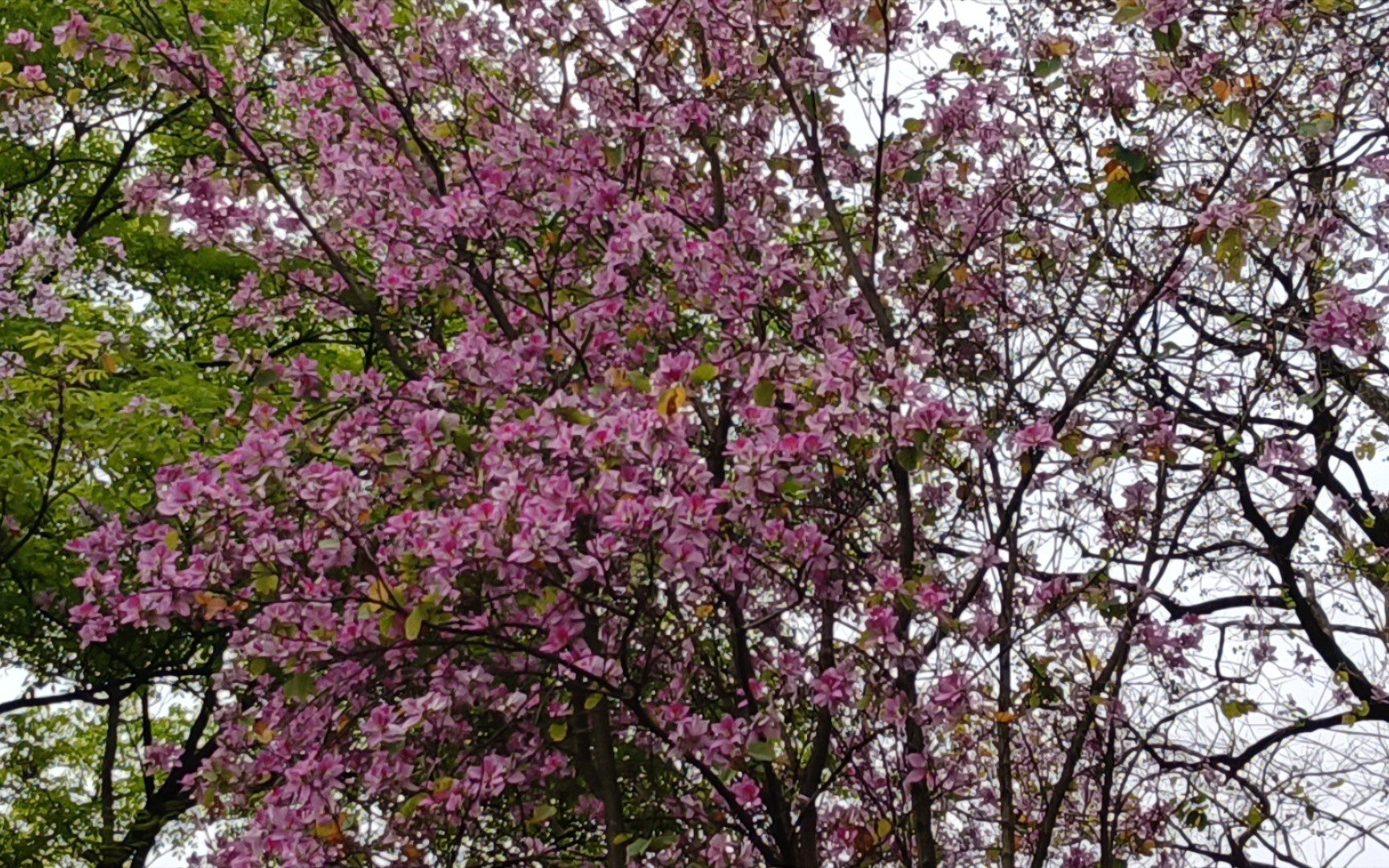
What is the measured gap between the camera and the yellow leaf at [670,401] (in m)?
3.76

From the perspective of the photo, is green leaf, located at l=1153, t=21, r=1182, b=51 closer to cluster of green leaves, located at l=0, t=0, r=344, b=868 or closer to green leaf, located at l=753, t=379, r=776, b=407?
green leaf, located at l=753, t=379, r=776, b=407

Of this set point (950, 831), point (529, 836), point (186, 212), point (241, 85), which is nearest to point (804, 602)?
point (529, 836)

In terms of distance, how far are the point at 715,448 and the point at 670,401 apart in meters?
1.28

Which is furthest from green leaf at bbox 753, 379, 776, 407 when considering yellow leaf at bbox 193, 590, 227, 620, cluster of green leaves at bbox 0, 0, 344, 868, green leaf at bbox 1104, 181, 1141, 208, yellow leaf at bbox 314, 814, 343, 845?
cluster of green leaves at bbox 0, 0, 344, 868

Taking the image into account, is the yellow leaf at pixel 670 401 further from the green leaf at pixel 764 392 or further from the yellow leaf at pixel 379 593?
the yellow leaf at pixel 379 593

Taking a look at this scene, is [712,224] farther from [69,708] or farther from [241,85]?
[69,708]

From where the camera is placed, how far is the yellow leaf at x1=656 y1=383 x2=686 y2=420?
12.3 feet

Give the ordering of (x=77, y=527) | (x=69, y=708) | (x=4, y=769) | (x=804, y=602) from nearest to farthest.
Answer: (x=804, y=602) → (x=77, y=527) → (x=4, y=769) → (x=69, y=708)

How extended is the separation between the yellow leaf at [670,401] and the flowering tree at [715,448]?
0.05ft

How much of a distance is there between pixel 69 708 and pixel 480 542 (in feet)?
44.0

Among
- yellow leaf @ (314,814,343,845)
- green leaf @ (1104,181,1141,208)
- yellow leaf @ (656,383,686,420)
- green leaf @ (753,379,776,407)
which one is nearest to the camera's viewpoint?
yellow leaf @ (656,383,686,420)

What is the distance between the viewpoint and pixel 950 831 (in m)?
6.52

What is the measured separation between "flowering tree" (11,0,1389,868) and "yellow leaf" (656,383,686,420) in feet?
0.05

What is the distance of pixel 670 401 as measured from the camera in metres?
3.78
